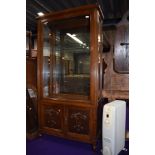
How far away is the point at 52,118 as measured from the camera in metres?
3.22

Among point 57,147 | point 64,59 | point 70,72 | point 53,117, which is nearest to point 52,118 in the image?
point 53,117

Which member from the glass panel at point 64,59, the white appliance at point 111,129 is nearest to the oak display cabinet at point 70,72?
the glass panel at point 64,59

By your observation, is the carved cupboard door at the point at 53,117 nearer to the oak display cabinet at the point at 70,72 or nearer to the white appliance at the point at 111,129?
the oak display cabinet at the point at 70,72

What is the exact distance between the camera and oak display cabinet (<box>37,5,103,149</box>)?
2.79 meters

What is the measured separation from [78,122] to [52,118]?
22.2 inches

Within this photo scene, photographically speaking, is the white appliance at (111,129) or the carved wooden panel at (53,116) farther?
the carved wooden panel at (53,116)

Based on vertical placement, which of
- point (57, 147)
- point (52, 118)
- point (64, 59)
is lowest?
point (57, 147)

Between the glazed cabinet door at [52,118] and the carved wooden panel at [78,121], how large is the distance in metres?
0.19

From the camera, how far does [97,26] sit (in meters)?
2.78

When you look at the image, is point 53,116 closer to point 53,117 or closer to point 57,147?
point 53,117

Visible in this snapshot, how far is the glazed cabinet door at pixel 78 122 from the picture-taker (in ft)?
9.41

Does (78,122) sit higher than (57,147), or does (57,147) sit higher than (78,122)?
(78,122)
